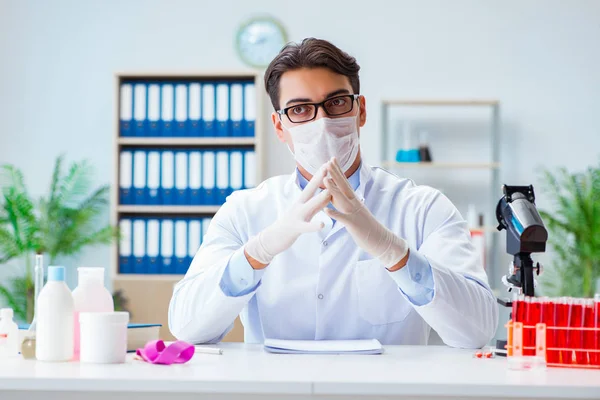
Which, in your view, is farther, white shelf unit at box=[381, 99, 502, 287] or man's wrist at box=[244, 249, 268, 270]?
white shelf unit at box=[381, 99, 502, 287]

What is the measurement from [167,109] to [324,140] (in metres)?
2.47

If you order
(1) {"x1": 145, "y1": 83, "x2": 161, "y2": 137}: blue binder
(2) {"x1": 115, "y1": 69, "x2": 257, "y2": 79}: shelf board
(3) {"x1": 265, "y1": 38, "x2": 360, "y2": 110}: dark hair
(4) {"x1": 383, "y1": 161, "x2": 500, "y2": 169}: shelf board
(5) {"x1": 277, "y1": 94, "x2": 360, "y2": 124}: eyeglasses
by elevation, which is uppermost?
(2) {"x1": 115, "y1": 69, "x2": 257, "y2": 79}: shelf board

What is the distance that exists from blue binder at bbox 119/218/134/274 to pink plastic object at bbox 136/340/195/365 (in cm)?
278

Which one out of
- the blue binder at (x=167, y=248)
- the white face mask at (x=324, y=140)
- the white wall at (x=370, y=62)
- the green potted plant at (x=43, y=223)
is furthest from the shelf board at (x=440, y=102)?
the white face mask at (x=324, y=140)

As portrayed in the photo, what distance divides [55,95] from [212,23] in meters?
1.02

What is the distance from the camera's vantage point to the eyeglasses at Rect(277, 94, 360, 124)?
179cm

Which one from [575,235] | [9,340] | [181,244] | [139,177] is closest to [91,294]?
[9,340]

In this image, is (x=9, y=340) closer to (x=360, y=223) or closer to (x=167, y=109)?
(x=360, y=223)

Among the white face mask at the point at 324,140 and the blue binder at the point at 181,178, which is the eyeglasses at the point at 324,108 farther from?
the blue binder at the point at 181,178

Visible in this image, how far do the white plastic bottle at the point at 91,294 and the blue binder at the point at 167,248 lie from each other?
2.60m

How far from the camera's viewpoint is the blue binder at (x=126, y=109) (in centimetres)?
411

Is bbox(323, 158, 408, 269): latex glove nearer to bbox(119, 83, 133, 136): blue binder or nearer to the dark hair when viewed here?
the dark hair

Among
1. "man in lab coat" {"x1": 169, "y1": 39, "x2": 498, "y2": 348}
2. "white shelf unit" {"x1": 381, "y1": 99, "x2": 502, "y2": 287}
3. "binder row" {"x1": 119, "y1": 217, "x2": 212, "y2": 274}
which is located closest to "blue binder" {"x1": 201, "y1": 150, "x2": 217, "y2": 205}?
"binder row" {"x1": 119, "y1": 217, "x2": 212, "y2": 274}

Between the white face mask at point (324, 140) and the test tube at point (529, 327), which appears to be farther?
the white face mask at point (324, 140)
